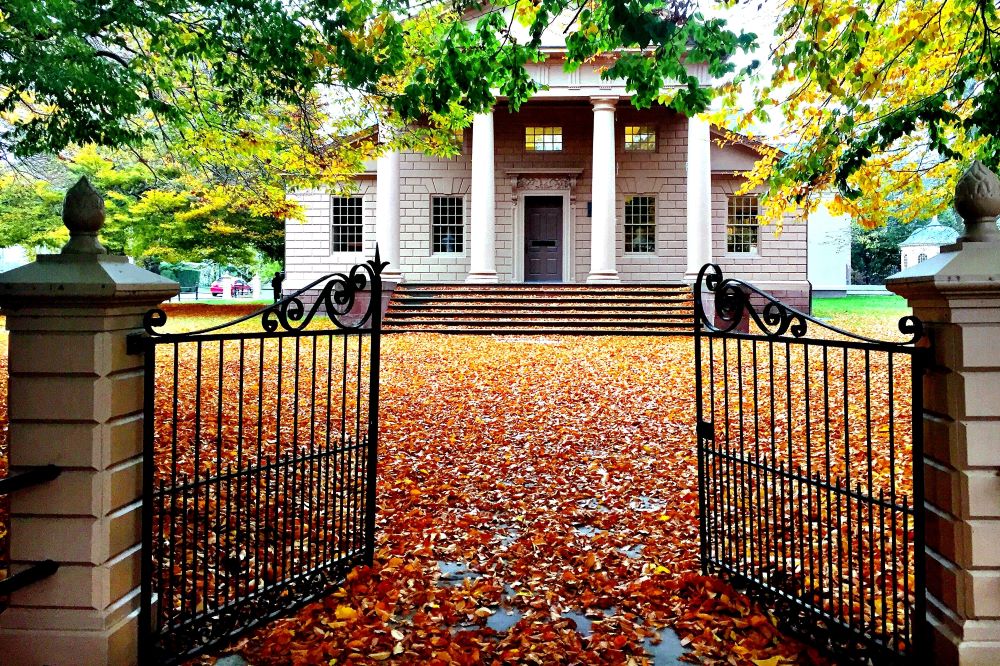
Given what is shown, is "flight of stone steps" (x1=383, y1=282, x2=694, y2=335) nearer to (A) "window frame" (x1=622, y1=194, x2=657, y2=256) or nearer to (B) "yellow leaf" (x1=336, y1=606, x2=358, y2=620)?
(A) "window frame" (x1=622, y1=194, x2=657, y2=256)

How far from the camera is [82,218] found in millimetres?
3123

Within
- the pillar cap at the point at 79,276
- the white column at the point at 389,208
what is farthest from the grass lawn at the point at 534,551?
the white column at the point at 389,208

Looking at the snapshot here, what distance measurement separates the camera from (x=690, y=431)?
8.52 meters

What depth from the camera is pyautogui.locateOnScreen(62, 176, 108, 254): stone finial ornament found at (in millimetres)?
3092

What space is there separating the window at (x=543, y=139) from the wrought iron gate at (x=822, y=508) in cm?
1621

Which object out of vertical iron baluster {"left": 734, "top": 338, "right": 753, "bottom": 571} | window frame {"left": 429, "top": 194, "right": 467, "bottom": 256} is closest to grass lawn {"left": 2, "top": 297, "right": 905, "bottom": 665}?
vertical iron baluster {"left": 734, "top": 338, "right": 753, "bottom": 571}

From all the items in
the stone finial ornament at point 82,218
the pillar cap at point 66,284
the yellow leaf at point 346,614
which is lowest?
the yellow leaf at point 346,614

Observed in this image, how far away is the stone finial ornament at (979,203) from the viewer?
295cm

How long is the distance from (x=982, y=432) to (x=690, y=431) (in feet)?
18.8

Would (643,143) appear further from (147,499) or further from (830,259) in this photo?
(830,259)

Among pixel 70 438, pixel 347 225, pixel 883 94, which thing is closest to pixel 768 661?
pixel 70 438

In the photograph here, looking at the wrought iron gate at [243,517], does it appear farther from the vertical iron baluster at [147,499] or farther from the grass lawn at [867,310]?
the grass lawn at [867,310]

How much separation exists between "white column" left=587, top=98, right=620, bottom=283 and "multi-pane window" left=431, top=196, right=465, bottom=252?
535cm

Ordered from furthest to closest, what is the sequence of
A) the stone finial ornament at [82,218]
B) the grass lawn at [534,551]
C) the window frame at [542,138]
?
the window frame at [542,138]
the grass lawn at [534,551]
the stone finial ornament at [82,218]
